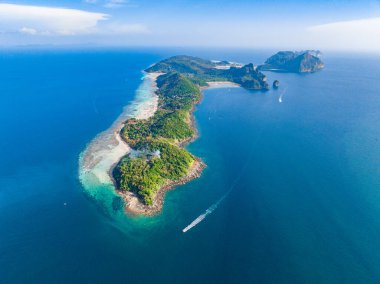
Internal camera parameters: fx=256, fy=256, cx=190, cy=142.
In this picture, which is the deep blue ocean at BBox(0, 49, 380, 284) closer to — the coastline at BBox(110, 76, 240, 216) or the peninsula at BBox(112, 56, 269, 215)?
the coastline at BBox(110, 76, 240, 216)

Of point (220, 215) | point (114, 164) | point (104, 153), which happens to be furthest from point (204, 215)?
point (104, 153)

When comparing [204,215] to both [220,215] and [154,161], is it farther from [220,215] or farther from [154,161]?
[154,161]

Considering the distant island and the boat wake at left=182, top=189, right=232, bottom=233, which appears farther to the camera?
the distant island

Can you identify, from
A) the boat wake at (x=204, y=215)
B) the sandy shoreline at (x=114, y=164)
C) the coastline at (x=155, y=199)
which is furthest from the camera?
the sandy shoreline at (x=114, y=164)

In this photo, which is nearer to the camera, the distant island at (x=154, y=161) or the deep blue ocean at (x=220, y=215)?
the deep blue ocean at (x=220, y=215)

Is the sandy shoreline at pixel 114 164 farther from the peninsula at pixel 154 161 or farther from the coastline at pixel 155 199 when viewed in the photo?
the peninsula at pixel 154 161

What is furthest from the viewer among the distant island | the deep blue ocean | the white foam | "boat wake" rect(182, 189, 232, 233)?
the white foam


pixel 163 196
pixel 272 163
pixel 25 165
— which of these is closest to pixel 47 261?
pixel 163 196

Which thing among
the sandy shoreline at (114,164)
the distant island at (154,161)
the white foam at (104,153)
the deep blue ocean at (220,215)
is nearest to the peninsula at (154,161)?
the distant island at (154,161)

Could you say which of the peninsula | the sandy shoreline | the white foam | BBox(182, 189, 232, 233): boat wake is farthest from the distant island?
BBox(182, 189, 232, 233): boat wake
